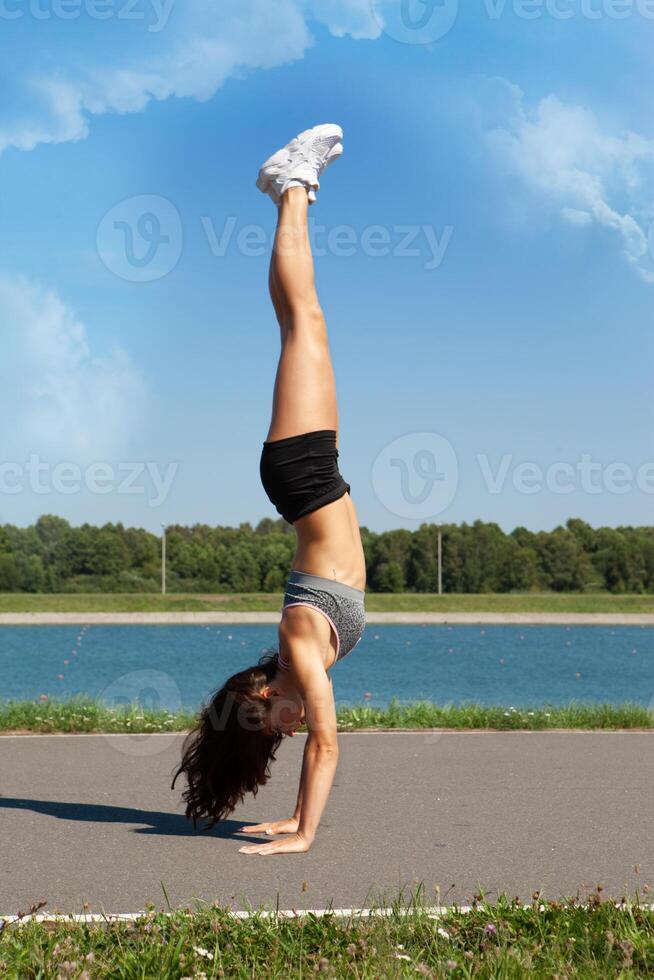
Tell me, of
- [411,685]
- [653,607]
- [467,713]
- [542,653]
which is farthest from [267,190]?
[653,607]

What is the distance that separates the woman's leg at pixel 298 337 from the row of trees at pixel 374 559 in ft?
186

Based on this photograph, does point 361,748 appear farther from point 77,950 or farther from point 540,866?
point 77,950

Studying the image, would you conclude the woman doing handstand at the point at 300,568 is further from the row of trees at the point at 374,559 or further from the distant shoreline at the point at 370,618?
the row of trees at the point at 374,559

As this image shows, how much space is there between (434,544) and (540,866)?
6558cm

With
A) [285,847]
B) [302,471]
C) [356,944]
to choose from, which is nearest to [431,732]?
[285,847]

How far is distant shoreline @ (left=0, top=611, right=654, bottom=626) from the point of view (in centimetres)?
4797

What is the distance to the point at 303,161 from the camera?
15.5 feet

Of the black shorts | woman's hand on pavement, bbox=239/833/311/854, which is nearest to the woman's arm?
woman's hand on pavement, bbox=239/833/311/854

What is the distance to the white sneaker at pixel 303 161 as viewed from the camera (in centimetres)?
472

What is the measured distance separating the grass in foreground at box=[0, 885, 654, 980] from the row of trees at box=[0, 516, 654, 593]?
189 ft

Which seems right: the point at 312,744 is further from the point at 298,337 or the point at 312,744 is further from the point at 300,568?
the point at 298,337

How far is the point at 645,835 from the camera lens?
480 centimetres

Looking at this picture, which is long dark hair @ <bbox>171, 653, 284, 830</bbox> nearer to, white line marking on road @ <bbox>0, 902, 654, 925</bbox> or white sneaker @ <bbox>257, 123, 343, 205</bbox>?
white line marking on road @ <bbox>0, 902, 654, 925</bbox>

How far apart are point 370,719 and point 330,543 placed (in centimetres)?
401
